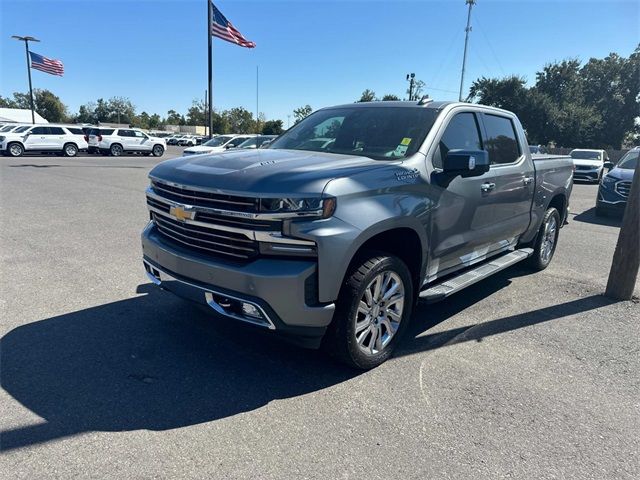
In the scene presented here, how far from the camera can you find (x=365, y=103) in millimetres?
4953

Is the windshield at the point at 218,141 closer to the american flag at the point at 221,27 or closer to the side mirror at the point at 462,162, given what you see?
the american flag at the point at 221,27

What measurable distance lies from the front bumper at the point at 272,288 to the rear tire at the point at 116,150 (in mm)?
31068

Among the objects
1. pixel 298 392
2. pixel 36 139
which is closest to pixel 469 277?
pixel 298 392

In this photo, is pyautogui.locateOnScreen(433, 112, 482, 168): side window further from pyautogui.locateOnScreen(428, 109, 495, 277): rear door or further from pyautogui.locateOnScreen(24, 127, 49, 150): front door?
pyautogui.locateOnScreen(24, 127, 49, 150): front door

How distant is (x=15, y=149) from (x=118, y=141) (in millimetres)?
6460

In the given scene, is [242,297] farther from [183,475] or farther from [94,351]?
[94,351]

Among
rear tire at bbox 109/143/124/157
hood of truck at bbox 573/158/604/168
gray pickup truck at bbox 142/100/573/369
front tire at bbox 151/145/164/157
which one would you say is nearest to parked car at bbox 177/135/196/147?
front tire at bbox 151/145/164/157

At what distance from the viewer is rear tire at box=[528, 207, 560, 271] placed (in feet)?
20.5

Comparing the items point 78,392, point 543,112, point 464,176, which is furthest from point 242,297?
point 543,112

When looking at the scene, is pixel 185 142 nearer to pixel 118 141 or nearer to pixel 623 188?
pixel 118 141

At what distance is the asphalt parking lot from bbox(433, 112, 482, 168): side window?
1.63m

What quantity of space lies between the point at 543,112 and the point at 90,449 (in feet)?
184

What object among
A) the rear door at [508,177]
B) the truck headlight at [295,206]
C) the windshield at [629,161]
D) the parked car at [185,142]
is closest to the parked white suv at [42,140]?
the windshield at [629,161]

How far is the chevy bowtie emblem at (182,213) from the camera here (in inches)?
130
